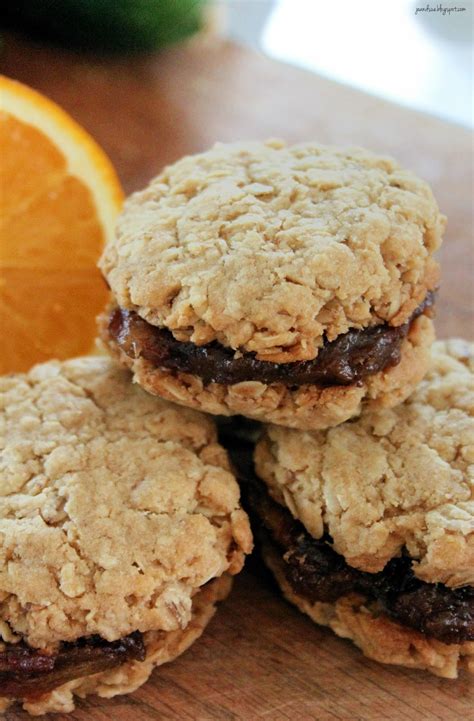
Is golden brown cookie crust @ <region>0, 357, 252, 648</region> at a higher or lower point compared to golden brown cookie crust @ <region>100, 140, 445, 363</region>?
lower

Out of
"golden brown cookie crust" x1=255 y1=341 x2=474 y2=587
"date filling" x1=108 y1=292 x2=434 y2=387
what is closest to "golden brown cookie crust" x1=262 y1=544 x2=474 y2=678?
"golden brown cookie crust" x1=255 y1=341 x2=474 y2=587

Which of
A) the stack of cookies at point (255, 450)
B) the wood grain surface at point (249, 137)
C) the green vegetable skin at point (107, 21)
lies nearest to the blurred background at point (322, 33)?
the green vegetable skin at point (107, 21)

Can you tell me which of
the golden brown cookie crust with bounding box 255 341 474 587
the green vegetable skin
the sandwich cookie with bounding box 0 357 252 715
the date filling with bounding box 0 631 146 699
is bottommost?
the date filling with bounding box 0 631 146 699

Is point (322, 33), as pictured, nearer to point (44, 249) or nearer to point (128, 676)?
point (44, 249)

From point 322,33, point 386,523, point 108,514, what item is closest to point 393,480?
point 386,523

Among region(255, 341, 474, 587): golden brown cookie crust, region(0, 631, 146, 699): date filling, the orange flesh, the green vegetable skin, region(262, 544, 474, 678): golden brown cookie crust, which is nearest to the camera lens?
region(0, 631, 146, 699): date filling

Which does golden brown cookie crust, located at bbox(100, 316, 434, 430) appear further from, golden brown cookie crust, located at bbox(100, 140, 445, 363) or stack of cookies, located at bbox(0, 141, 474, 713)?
golden brown cookie crust, located at bbox(100, 140, 445, 363)

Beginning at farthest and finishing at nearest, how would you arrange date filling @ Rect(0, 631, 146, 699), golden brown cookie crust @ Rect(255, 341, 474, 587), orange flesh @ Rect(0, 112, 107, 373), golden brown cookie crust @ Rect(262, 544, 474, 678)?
orange flesh @ Rect(0, 112, 107, 373), golden brown cookie crust @ Rect(262, 544, 474, 678), golden brown cookie crust @ Rect(255, 341, 474, 587), date filling @ Rect(0, 631, 146, 699)
